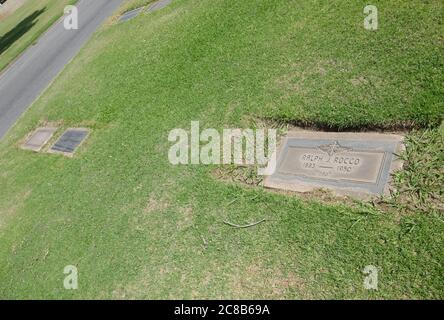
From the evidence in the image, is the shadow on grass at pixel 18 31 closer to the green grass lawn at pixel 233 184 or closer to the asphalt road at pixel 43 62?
the asphalt road at pixel 43 62

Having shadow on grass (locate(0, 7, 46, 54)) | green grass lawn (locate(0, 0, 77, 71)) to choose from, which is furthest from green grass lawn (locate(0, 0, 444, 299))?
shadow on grass (locate(0, 7, 46, 54))

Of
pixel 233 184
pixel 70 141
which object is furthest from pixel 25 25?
pixel 233 184

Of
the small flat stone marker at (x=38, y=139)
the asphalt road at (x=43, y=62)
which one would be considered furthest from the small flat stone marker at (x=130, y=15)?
the small flat stone marker at (x=38, y=139)

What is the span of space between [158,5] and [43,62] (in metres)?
5.77

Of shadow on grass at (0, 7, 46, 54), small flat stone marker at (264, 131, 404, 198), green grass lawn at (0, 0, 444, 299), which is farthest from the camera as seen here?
shadow on grass at (0, 7, 46, 54)

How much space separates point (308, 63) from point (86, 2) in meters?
16.8

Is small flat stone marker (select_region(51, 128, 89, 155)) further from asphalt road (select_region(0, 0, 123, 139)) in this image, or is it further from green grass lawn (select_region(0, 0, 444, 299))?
asphalt road (select_region(0, 0, 123, 139))

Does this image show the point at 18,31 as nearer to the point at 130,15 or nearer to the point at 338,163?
the point at 130,15

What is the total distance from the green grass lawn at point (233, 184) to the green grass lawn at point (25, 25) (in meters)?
11.9

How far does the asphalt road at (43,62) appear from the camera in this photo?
47.4 feet

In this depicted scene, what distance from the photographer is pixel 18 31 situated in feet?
77.0

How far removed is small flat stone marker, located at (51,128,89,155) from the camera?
962 cm

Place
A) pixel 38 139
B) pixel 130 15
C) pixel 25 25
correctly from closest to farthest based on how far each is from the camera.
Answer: pixel 38 139
pixel 130 15
pixel 25 25
